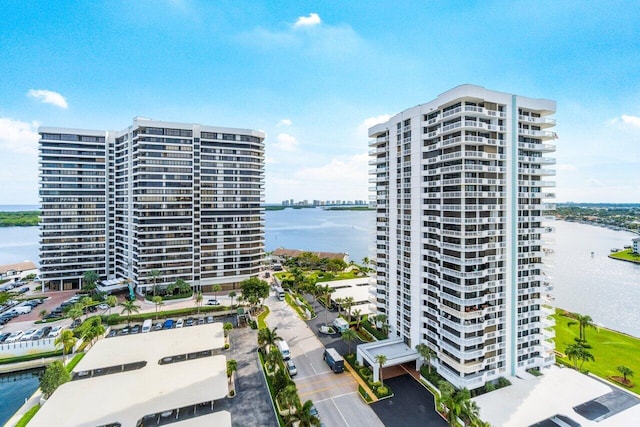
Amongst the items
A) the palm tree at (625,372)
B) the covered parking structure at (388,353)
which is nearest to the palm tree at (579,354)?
the palm tree at (625,372)

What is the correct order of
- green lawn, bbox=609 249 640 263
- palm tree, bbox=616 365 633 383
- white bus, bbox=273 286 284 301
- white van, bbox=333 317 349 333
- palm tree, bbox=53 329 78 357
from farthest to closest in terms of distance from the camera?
green lawn, bbox=609 249 640 263 → white bus, bbox=273 286 284 301 → white van, bbox=333 317 349 333 → palm tree, bbox=53 329 78 357 → palm tree, bbox=616 365 633 383

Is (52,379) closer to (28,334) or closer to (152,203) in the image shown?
(28,334)

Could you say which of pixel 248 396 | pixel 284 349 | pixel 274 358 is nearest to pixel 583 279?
pixel 284 349

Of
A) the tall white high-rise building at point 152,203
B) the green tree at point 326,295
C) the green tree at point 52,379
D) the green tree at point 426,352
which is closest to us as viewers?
the green tree at point 52,379

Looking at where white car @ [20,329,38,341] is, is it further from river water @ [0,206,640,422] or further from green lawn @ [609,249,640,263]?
green lawn @ [609,249,640,263]

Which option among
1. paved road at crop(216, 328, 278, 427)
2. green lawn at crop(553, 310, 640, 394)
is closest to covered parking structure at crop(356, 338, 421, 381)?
paved road at crop(216, 328, 278, 427)

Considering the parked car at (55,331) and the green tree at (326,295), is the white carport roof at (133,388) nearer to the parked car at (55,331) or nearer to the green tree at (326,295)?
the parked car at (55,331)
